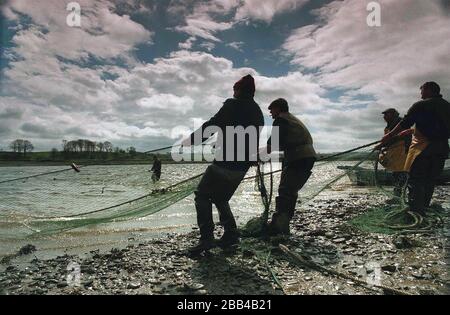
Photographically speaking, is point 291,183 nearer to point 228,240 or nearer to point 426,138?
point 228,240

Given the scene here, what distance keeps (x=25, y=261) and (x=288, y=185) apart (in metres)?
5.60

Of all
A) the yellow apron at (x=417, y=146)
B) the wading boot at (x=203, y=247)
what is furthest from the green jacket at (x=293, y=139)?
the yellow apron at (x=417, y=146)

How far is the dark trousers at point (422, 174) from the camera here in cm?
738

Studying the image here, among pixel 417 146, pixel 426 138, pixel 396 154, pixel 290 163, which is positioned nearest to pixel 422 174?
pixel 417 146

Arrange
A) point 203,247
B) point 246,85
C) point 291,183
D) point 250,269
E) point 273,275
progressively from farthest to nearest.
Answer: point 291,183, point 246,85, point 203,247, point 250,269, point 273,275

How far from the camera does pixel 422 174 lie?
24.3 ft

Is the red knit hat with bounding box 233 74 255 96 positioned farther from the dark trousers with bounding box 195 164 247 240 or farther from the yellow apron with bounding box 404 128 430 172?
the yellow apron with bounding box 404 128 430 172

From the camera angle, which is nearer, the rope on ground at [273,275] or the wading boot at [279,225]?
the rope on ground at [273,275]

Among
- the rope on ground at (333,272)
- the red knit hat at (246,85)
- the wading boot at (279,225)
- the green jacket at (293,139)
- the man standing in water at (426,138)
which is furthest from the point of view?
the man standing in water at (426,138)

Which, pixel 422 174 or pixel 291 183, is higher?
pixel 422 174

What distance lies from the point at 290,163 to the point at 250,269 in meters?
2.46

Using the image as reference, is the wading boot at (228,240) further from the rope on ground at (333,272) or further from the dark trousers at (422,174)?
the dark trousers at (422,174)

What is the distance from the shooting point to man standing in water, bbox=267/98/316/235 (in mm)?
6641
